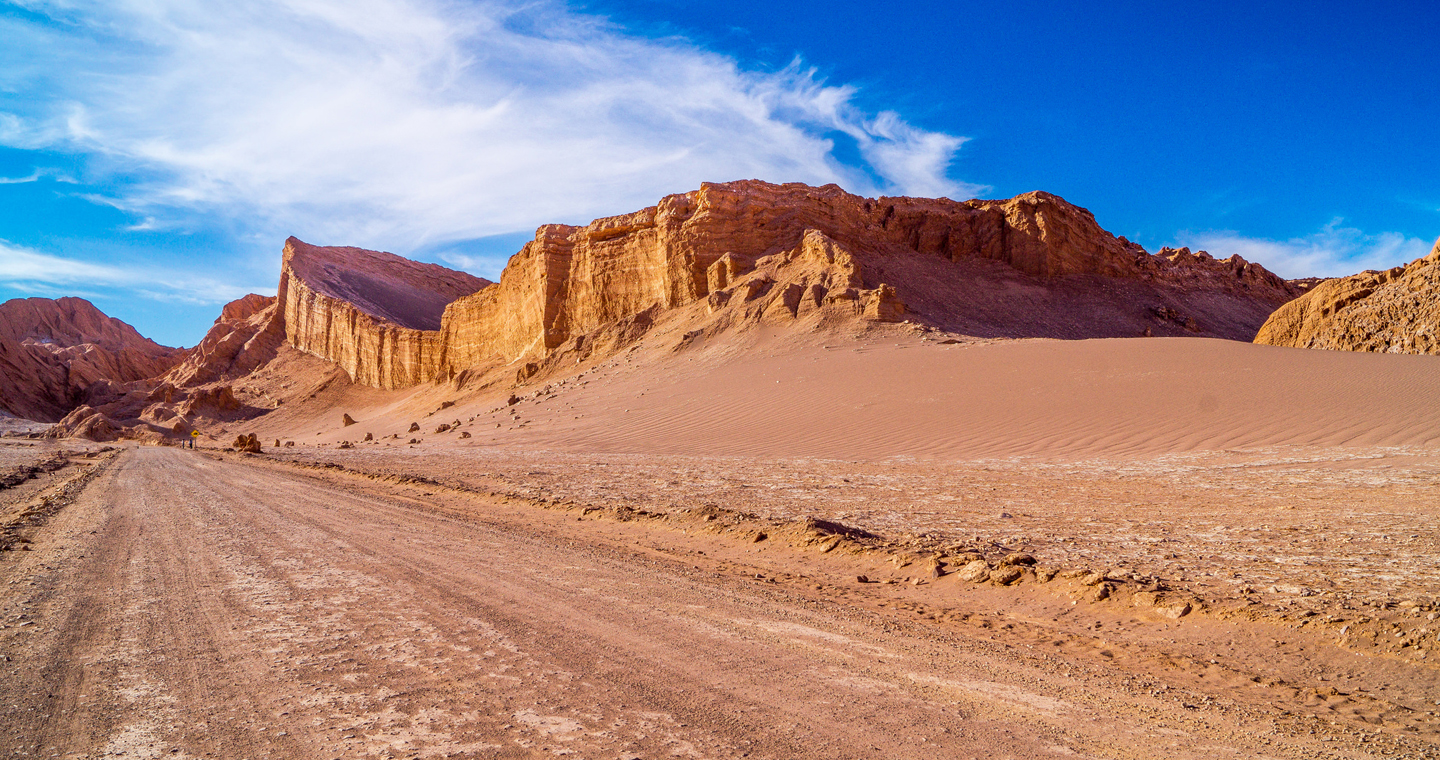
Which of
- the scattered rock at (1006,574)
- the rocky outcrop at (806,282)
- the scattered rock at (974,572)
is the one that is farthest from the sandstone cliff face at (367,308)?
the scattered rock at (1006,574)

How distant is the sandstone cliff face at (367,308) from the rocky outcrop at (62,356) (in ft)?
51.1

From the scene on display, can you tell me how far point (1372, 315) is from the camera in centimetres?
2144

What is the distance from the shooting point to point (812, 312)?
30516mm

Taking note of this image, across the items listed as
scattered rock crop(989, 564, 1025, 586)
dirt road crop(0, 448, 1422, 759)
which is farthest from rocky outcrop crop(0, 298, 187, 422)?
scattered rock crop(989, 564, 1025, 586)

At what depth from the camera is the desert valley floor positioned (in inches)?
124

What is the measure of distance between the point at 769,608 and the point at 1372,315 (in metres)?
24.7

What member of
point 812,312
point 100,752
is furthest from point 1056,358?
point 100,752

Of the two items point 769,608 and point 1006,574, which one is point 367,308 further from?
point 1006,574

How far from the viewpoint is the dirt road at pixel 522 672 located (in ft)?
9.94

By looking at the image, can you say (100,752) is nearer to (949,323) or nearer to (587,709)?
(587,709)

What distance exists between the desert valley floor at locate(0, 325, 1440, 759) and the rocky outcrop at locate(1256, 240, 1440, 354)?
9047mm

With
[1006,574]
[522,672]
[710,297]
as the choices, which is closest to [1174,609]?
[1006,574]

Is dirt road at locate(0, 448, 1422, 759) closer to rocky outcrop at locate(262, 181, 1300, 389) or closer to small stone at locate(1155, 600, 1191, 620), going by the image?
small stone at locate(1155, 600, 1191, 620)

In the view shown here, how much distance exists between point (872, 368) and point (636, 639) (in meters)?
19.2
